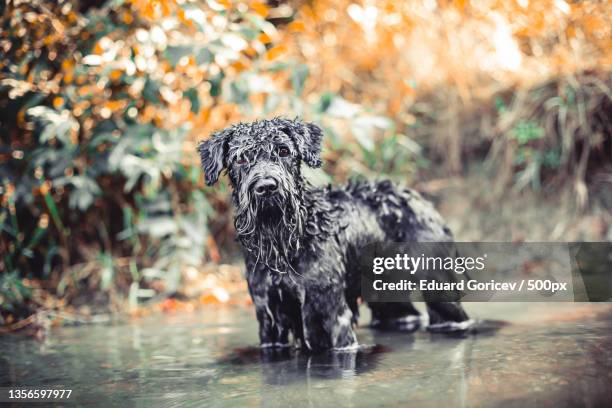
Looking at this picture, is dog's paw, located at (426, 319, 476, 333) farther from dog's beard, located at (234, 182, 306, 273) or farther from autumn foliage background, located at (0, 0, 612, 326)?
autumn foliage background, located at (0, 0, 612, 326)

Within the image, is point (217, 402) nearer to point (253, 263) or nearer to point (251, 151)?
point (253, 263)

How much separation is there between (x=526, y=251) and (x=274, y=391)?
17.4 ft

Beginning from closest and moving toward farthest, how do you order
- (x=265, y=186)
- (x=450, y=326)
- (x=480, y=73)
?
(x=265, y=186), (x=450, y=326), (x=480, y=73)

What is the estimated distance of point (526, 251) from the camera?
8133 millimetres

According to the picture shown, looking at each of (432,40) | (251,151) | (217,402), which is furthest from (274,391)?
(432,40)

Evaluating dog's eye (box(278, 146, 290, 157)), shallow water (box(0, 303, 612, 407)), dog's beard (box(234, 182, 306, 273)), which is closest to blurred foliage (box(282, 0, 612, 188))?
shallow water (box(0, 303, 612, 407))

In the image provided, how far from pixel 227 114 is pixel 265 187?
159 inches

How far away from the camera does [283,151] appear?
14.5ft

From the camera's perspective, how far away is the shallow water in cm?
347

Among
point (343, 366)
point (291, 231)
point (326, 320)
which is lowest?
point (343, 366)

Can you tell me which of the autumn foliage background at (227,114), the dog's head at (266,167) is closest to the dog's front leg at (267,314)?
the dog's head at (266,167)

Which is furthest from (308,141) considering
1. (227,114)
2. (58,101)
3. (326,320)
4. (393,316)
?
(227,114)

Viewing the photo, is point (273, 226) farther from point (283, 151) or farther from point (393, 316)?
point (393, 316)

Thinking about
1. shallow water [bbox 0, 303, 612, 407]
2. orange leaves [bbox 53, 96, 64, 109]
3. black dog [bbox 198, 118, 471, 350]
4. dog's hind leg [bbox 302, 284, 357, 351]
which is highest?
orange leaves [bbox 53, 96, 64, 109]
